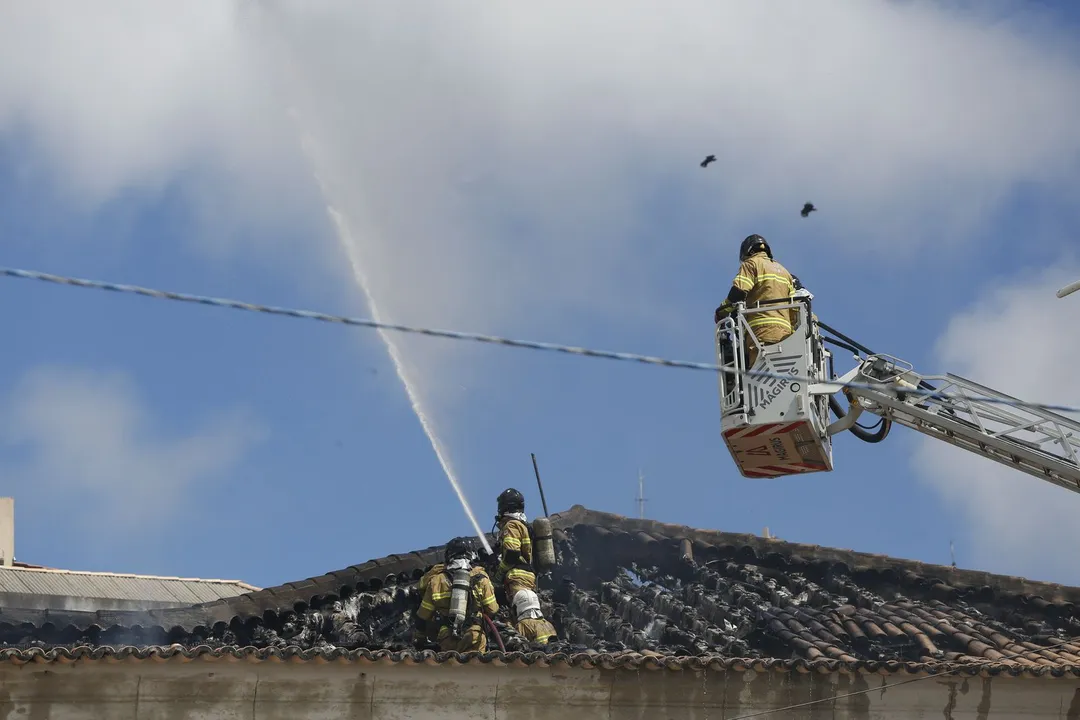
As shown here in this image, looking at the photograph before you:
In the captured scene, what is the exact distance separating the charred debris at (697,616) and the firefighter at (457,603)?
1.22 ft

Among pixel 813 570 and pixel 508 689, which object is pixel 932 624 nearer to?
pixel 813 570

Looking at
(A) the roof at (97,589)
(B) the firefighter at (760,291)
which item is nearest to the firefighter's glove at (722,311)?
(B) the firefighter at (760,291)

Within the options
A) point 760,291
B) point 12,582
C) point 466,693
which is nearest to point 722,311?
point 760,291

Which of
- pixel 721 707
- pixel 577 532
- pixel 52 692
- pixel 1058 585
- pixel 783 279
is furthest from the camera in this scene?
pixel 577 532

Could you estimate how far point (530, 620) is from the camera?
16.2 m

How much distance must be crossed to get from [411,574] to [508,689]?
13.8 feet

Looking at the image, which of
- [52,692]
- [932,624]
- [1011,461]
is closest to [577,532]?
[932,624]

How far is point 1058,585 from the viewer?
1841 cm

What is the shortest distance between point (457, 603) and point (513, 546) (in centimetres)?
122

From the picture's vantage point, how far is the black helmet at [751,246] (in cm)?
1661

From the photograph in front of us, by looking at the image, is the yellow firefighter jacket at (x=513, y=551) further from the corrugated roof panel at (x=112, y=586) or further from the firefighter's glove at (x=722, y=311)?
the corrugated roof panel at (x=112, y=586)

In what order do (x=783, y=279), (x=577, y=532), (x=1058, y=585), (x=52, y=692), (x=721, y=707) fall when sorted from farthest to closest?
1. (x=577, y=532)
2. (x=1058, y=585)
3. (x=783, y=279)
4. (x=721, y=707)
5. (x=52, y=692)

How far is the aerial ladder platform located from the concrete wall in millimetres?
2169

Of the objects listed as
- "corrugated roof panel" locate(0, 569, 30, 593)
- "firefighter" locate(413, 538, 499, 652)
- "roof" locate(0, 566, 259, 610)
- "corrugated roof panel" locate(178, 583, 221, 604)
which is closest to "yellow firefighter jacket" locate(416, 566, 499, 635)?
"firefighter" locate(413, 538, 499, 652)
